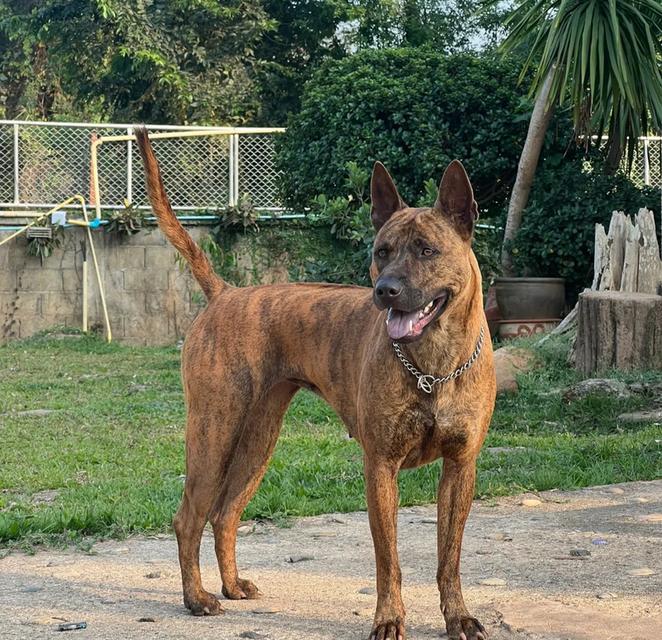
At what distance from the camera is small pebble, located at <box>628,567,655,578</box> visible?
4.83 meters

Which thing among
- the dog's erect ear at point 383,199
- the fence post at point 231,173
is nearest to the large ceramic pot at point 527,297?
the fence post at point 231,173

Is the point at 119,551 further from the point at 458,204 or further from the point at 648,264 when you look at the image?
the point at 648,264

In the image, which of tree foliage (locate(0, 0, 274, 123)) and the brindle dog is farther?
tree foliage (locate(0, 0, 274, 123))

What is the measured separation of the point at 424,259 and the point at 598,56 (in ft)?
31.1

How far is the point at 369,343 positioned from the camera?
169 inches

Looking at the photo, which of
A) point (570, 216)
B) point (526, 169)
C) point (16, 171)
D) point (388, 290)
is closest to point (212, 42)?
point (16, 171)

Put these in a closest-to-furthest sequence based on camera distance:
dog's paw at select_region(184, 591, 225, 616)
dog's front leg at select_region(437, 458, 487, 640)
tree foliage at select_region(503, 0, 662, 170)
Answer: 1. dog's front leg at select_region(437, 458, 487, 640)
2. dog's paw at select_region(184, 591, 225, 616)
3. tree foliage at select_region(503, 0, 662, 170)

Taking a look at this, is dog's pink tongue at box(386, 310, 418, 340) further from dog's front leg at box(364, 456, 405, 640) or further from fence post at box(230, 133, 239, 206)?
fence post at box(230, 133, 239, 206)

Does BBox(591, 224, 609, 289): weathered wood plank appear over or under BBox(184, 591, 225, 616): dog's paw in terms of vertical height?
over

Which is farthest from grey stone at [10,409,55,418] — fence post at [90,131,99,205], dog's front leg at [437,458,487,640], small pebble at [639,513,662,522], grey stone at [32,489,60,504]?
fence post at [90,131,99,205]

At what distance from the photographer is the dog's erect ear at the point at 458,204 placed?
4102 millimetres

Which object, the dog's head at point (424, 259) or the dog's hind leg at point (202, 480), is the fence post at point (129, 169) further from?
the dog's head at point (424, 259)

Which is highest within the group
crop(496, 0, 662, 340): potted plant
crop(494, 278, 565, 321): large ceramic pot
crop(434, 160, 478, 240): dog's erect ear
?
crop(496, 0, 662, 340): potted plant

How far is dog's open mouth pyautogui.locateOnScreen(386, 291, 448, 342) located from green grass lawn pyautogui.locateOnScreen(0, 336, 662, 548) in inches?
98.8
